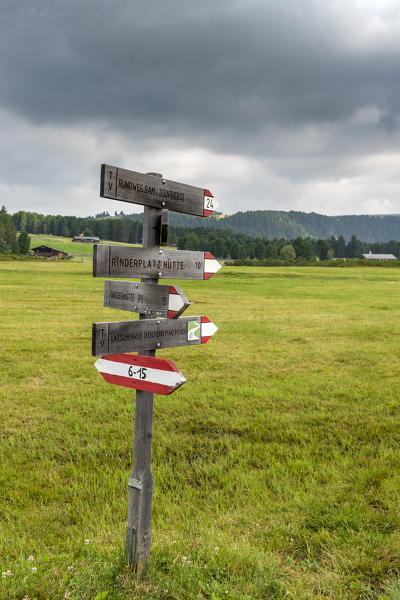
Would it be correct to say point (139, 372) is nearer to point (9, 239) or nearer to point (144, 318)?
point (144, 318)

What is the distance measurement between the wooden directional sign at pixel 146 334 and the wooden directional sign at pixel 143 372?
15 cm

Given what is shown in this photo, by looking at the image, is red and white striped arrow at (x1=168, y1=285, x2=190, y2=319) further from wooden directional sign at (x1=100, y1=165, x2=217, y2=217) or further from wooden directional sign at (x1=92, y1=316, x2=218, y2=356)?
wooden directional sign at (x1=100, y1=165, x2=217, y2=217)

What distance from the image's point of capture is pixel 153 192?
4.12 m

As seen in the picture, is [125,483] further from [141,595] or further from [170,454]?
[141,595]

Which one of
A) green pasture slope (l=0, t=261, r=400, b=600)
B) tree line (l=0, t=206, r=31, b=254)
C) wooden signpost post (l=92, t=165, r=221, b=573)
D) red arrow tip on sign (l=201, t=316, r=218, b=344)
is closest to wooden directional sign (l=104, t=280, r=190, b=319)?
wooden signpost post (l=92, t=165, r=221, b=573)

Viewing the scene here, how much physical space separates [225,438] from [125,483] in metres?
2.15

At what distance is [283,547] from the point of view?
15.0 ft

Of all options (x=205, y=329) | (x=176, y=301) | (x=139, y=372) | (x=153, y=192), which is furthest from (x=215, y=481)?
(x=153, y=192)

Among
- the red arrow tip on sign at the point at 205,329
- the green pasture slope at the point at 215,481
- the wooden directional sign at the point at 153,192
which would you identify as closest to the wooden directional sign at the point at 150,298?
the red arrow tip on sign at the point at 205,329

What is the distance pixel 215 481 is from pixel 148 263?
11.6 feet

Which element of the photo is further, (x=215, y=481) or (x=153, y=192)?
(x=215, y=481)

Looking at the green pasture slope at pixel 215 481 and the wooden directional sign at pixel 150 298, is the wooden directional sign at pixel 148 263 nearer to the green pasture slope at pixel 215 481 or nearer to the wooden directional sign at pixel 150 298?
the wooden directional sign at pixel 150 298

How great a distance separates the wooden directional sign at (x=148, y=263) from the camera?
382cm

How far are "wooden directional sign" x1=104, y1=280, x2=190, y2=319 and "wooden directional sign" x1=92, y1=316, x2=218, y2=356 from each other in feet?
0.39
